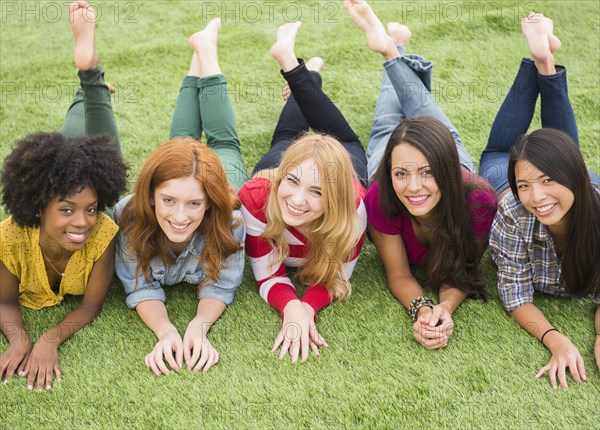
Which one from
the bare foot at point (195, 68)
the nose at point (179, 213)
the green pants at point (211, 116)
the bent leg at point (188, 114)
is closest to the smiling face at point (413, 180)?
the nose at point (179, 213)

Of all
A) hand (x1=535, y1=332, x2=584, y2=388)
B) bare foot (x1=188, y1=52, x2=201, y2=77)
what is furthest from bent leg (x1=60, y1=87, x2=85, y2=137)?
hand (x1=535, y1=332, x2=584, y2=388)

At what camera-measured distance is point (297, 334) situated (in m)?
2.43

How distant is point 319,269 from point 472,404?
720 mm

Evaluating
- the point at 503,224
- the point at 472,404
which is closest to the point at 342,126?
the point at 503,224

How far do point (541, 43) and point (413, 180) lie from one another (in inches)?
36.8

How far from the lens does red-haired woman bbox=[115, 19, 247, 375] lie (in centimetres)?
235

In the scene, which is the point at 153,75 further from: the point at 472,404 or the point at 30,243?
the point at 472,404

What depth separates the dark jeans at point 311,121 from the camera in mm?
3076

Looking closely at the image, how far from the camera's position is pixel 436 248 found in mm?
2580

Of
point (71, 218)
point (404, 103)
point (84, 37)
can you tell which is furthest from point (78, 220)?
point (404, 103)

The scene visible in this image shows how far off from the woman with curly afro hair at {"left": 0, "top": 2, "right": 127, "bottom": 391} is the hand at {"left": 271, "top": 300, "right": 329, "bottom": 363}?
655 mm

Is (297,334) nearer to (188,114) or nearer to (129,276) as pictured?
(129,276)

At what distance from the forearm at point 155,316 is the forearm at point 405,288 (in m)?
0.83

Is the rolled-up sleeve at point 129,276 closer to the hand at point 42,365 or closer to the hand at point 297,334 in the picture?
the hand at point 42,365
